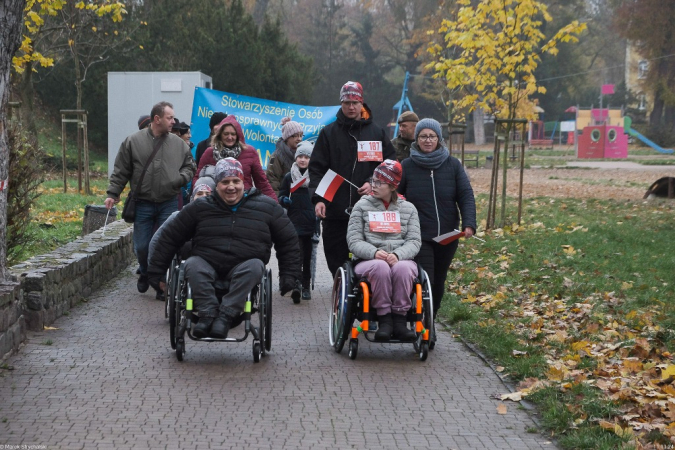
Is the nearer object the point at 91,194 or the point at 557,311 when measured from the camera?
the point at 557,311

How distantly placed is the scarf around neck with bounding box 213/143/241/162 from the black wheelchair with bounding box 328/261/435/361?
235 cm

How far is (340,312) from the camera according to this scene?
7613 millimetres

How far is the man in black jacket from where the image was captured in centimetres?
877

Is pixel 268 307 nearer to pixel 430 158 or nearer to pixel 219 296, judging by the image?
pixel 219 296

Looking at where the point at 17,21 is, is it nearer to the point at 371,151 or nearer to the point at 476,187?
the point at 371,151

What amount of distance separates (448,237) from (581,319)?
1688 millimetres

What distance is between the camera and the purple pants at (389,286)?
746cm

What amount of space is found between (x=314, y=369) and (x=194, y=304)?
0.96m

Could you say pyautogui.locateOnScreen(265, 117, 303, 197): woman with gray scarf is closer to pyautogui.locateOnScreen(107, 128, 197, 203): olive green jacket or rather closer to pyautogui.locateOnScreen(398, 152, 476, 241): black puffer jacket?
pyautogui.locateOnScreen(107, 128, 197, 203): olive green jacket

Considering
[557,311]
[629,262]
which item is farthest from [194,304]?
[629,262]

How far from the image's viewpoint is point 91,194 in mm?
21219

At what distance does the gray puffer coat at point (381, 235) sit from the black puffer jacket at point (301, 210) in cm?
275

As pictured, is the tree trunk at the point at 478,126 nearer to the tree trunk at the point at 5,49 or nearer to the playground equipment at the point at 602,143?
the playground equipment at the point at 602,143

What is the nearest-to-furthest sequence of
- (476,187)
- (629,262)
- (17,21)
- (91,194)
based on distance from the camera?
(17,21)
(629,262)
(91,194)
(476,187)
